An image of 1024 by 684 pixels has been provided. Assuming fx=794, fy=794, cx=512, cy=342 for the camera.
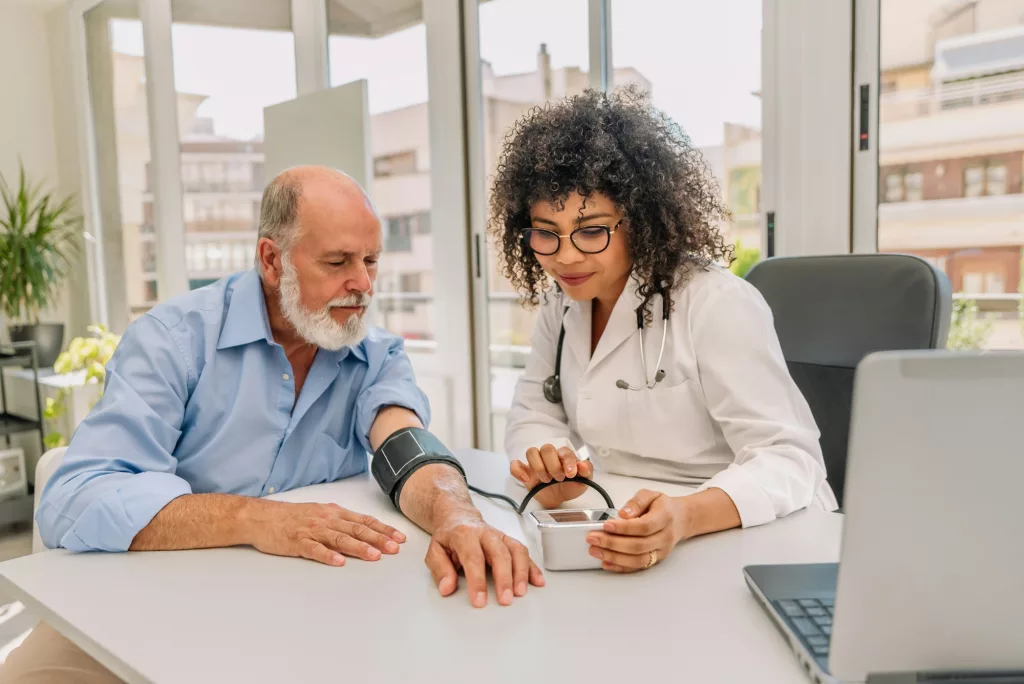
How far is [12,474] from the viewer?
13.3 ft

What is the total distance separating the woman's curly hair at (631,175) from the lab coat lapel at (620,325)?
25mm

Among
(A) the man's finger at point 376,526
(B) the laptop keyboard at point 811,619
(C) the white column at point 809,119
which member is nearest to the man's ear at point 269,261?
(A) the man's finger at point 376,526

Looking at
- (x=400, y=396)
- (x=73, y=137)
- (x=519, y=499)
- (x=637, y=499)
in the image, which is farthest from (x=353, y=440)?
(x=73, y=137)

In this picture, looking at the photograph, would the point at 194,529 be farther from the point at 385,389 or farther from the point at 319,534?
the point at 385,389

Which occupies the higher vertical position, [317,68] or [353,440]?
[317,68]

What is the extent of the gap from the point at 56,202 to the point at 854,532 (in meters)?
6.13

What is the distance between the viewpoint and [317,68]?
166 inches

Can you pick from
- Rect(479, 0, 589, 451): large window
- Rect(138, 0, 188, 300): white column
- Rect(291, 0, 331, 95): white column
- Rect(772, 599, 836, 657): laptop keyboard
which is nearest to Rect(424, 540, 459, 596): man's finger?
Rect(772, 599, 836, 657): laptop keyboard

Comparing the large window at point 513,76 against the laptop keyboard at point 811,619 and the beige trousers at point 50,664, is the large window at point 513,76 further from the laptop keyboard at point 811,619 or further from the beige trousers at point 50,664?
the laptop keyboard at point 811,619

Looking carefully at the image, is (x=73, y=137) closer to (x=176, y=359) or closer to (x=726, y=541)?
(x=176, y=359)

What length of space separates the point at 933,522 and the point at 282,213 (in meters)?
1.36

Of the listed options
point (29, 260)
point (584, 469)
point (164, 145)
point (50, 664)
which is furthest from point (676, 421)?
point (29, 260)

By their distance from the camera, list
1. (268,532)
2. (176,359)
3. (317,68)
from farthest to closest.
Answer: (317,68) → (176,359) → (268,532)

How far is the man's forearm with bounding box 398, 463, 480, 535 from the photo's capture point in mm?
1186
